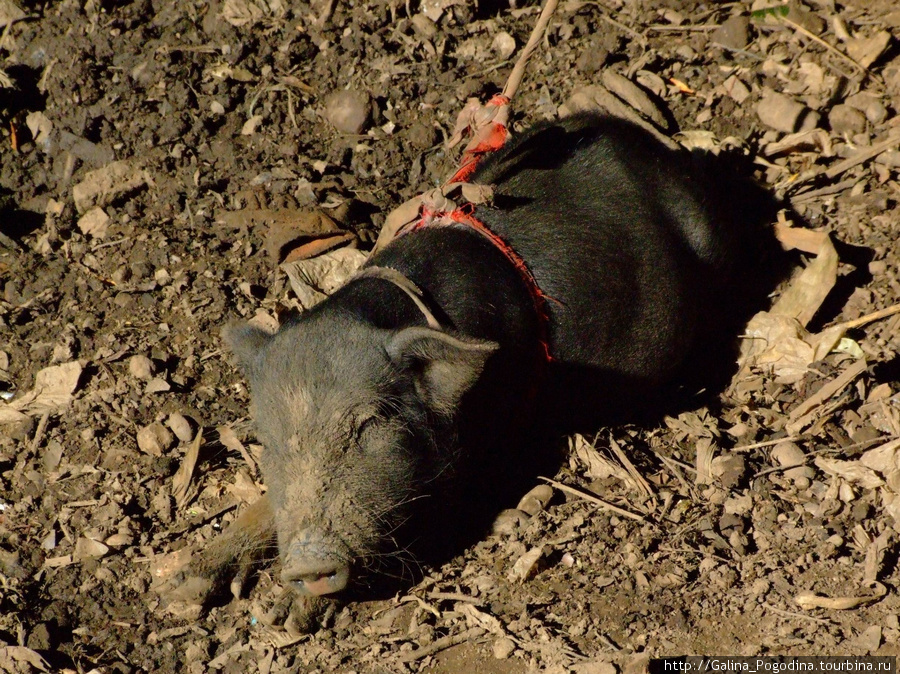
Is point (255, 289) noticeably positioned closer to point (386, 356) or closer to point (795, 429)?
point (386, 356)

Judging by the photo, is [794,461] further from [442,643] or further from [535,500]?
[442,643]

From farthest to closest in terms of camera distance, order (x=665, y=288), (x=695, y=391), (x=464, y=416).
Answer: (x=695, y=391), (x=665, y=288), (x=464, y=416)

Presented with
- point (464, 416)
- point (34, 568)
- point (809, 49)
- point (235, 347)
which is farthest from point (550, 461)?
point (809, 49)

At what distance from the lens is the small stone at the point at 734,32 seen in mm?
5547

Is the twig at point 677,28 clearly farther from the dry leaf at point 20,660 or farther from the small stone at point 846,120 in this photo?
the dry leaf at point 20,660

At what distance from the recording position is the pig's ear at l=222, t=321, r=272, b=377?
143 inches

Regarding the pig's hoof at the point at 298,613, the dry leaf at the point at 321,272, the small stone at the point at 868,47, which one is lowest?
the pig's hoof at the point at 298,613

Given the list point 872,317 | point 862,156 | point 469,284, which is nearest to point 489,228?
point 469,284

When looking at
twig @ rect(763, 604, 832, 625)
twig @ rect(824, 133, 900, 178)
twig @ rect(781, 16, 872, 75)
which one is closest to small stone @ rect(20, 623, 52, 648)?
twig @ rect(763, 604, 832, 625)

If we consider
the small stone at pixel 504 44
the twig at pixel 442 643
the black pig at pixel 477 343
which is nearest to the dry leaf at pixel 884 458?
the black pig at pixel 477 343

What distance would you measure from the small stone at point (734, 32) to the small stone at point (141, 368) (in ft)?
12.8

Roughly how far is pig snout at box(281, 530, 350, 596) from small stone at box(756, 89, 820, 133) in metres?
3.64

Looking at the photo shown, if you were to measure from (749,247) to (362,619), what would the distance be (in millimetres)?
2984

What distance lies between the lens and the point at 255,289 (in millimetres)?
4875
